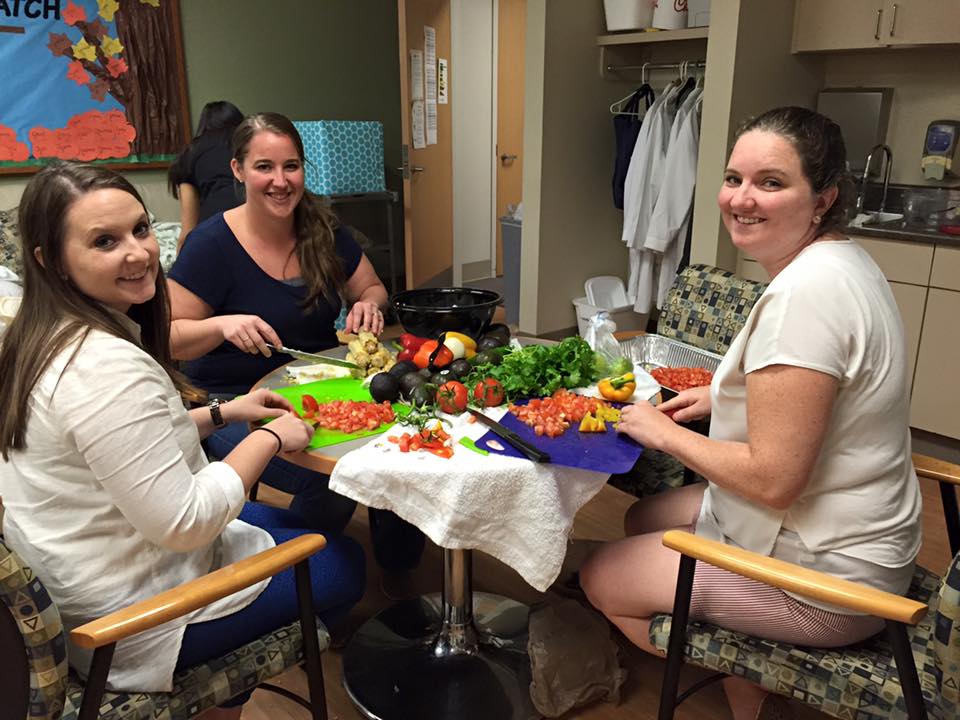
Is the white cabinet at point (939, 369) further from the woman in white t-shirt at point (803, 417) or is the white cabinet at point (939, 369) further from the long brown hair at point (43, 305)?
the long brown hair at point (43, 305)

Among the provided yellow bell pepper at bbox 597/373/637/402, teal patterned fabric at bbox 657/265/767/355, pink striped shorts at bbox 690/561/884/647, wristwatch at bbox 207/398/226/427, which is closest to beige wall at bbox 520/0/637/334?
teal patterned fabric at bbox 657/265/767/355

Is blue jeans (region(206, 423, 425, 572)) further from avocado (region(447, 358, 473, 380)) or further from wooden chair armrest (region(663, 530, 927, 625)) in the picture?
wooden chair armrest (region(663, 530, 927, 625))

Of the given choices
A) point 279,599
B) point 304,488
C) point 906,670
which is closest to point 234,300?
point 304,488

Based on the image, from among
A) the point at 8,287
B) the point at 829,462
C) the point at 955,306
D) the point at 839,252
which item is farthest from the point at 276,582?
the point at 955,306

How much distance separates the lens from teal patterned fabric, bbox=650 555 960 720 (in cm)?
118

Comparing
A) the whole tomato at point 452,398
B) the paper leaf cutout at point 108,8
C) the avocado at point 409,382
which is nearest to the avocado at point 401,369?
the avocado at point 409,382

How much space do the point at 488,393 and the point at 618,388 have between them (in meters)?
0.29

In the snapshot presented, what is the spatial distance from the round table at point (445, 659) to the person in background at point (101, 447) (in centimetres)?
59

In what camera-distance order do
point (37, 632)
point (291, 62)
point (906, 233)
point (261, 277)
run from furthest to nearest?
point (291, 62) < point (906, 233) < point (261, 277) < point (37, 632)

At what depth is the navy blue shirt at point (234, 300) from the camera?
2.02 metres

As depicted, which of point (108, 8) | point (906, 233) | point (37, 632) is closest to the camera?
point (37, 632)

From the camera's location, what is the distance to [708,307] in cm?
220

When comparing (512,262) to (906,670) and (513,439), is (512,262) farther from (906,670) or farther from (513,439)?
(906,670)

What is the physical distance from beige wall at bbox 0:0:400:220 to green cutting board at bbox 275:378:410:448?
3.10 metres
